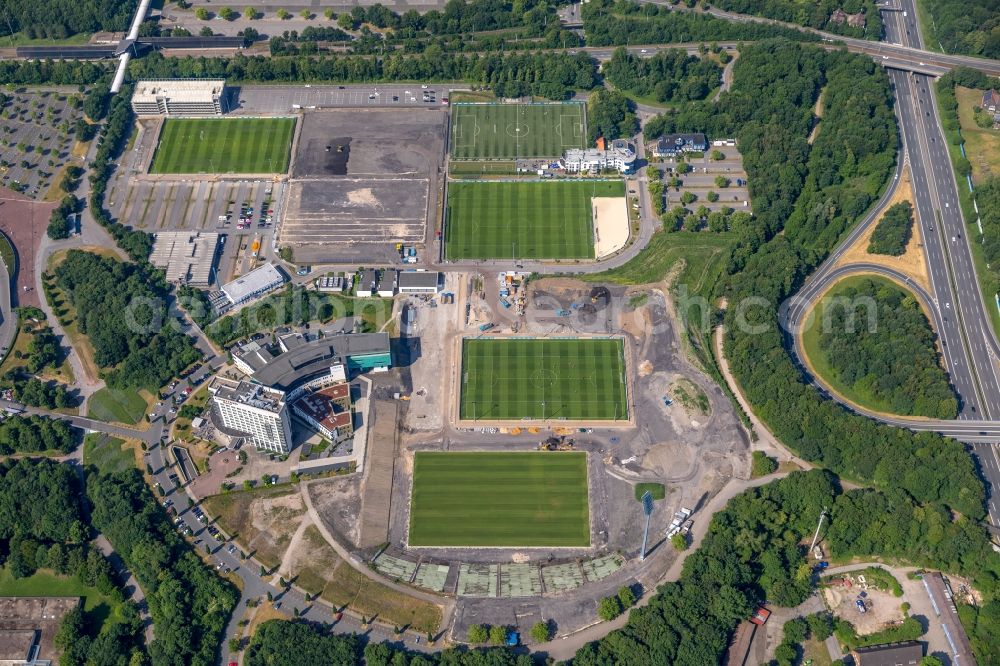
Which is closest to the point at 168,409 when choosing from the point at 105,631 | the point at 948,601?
the point at 105,631

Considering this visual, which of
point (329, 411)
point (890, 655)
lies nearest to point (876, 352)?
point (890, 655)

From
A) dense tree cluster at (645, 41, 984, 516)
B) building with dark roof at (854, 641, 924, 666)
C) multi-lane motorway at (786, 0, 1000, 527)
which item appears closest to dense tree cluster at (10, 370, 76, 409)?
dense tree cluster at (645, 41, 984, 516)

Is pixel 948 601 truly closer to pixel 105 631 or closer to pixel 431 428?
pixel 431 428

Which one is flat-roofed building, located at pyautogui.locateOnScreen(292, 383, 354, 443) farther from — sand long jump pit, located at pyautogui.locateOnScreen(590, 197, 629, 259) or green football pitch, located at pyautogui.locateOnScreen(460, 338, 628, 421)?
sand long jump pit, located at pyautogui.locateOnScreen(590, 197, 629, 259)

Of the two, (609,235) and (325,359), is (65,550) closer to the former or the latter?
(325,359)

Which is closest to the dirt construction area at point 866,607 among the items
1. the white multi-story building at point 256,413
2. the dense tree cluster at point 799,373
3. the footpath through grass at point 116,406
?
the dense tree cluster at point 799,373

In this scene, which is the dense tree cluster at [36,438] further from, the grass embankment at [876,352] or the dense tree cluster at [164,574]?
the grass embankment at [876,352]
